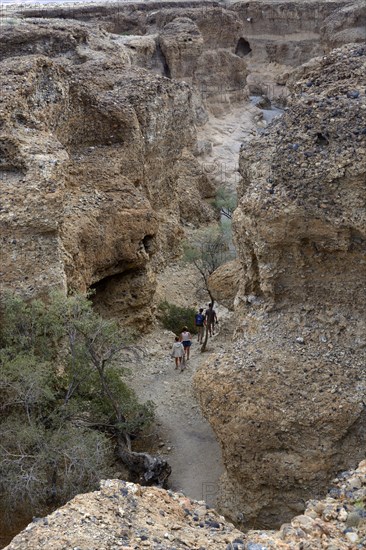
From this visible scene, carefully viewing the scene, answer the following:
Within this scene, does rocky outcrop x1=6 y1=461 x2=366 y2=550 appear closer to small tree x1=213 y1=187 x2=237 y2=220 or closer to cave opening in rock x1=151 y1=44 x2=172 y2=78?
small tree x1=213 y1=187 x2=237 y2=220

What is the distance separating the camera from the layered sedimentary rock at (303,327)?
9.30 m

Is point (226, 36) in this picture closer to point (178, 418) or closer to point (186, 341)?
point (186, 341)

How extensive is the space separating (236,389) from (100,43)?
16834 millimetres

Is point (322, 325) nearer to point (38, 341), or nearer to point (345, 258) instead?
point (345, 258)

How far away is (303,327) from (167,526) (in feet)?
15.7

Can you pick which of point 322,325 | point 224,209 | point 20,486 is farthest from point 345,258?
point 224,209

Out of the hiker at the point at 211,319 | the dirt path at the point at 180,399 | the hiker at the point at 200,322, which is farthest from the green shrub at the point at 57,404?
the hiker at the point at 200,322

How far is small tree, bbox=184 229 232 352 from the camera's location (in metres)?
19.6

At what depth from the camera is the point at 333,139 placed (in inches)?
366

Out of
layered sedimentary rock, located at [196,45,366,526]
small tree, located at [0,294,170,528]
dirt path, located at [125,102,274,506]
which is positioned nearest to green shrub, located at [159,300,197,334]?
dirt path, located at [125,102,274,506]

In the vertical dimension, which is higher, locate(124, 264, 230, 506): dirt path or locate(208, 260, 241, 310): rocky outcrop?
locate(208, 260, 241, 310): rocky outcrop

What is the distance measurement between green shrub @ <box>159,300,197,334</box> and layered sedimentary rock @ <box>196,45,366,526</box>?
271 inches

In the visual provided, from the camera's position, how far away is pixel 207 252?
19922 millimetres

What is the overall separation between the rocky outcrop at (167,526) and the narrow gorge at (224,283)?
2cm
